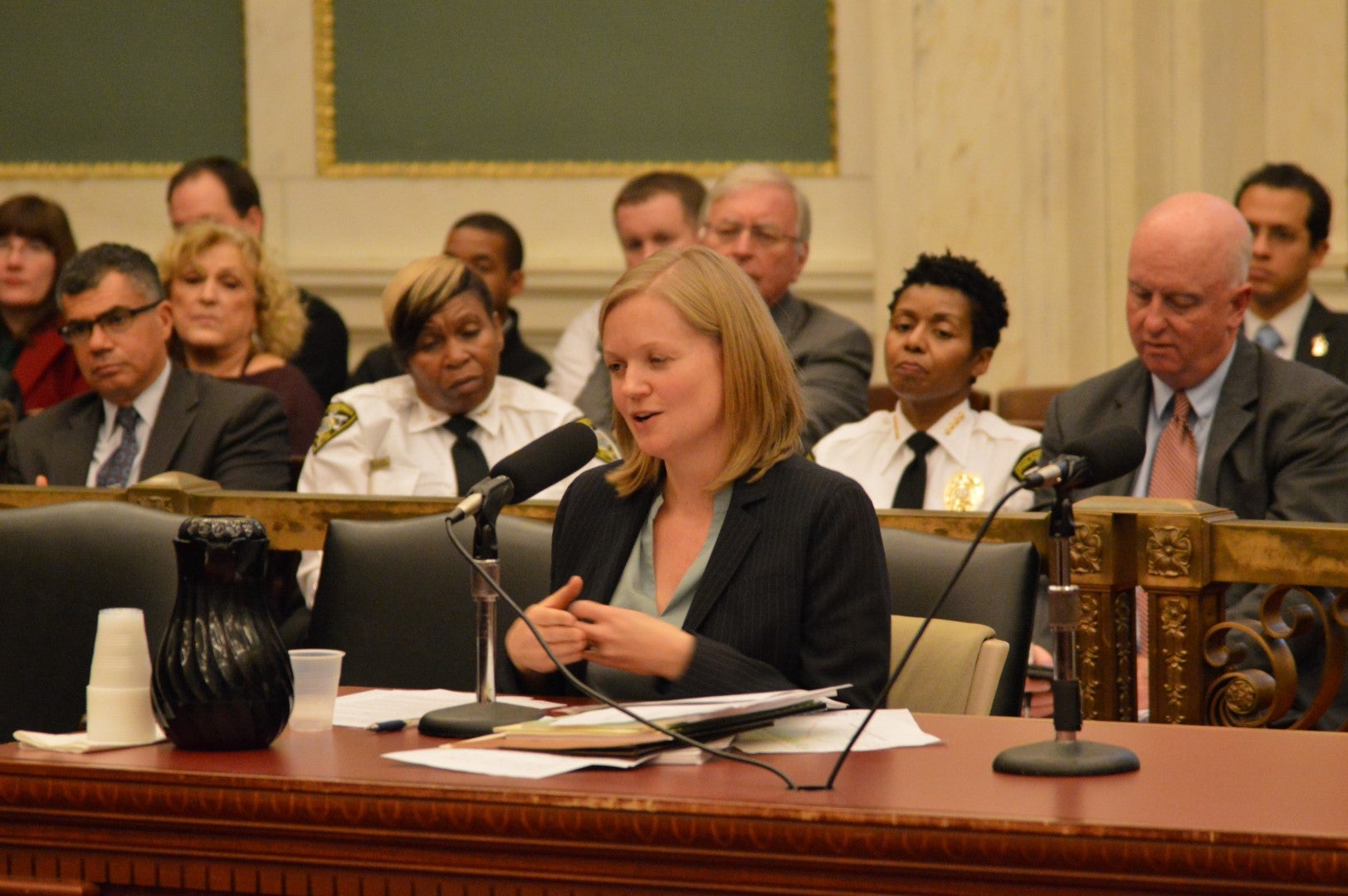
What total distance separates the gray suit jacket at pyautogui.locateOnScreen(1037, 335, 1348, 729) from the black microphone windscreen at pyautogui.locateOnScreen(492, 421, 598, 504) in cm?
147

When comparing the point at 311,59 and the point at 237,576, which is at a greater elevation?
the point at 311,59

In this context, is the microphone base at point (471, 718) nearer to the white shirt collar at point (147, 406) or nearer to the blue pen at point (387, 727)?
the blue pen at point (387, 727)

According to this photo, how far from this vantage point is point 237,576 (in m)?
2.17

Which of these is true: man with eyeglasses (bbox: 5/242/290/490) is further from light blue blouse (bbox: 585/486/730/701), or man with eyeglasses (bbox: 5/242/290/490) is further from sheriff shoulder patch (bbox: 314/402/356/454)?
light blue blouse (bbox: 585/486/730/701)

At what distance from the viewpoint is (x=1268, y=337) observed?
16.7 feet

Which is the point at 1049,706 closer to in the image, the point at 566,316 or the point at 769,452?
the point at 769,452

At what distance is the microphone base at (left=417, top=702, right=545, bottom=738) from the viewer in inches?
85.0

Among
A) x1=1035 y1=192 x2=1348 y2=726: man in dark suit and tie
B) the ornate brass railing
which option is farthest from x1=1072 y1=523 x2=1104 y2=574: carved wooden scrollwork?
x1=1035 y1=192 x2=1348 y2=726: man in dark suit and tie

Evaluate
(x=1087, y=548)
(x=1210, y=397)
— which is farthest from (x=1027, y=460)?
(x=1087, y=548)

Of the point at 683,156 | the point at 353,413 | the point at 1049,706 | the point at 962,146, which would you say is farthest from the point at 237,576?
the point at 683,156

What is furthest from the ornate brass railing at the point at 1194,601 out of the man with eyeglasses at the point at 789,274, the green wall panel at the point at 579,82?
the green wall panel at the point at 579,82

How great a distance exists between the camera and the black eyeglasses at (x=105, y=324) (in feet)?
14.2

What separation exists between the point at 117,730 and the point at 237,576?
0.78ft

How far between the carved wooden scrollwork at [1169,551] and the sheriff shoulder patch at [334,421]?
2.07m
